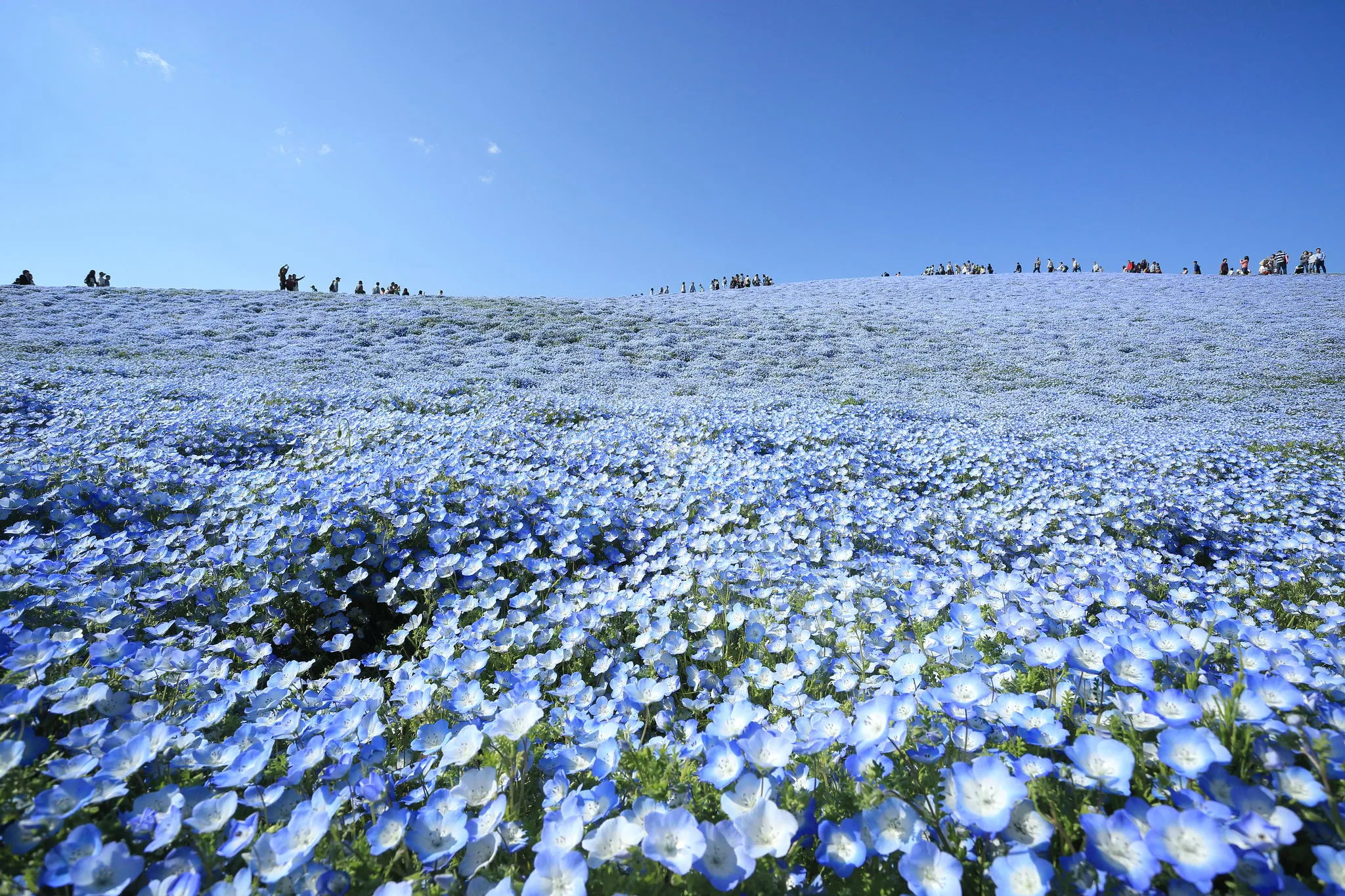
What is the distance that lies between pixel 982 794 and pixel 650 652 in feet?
6.03

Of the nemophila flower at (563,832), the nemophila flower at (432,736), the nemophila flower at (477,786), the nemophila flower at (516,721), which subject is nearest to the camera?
the nemophila flower at (563,832)

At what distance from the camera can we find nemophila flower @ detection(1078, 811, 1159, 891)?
128 centimetres

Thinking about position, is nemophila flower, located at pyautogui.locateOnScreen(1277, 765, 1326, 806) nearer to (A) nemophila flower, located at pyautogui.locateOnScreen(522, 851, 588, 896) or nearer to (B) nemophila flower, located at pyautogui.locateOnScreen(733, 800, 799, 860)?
(B) nemophila flower, located at pyautogui.locateOnScreen(733, 800, 799, 860)

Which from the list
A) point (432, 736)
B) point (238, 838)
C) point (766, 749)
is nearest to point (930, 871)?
point (766, 749)

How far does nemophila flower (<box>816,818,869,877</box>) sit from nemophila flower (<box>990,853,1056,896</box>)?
0.30 meters

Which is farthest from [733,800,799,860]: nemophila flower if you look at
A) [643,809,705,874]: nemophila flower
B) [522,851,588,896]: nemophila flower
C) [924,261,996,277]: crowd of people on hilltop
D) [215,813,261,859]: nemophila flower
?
[924,261,996,277]: crowd of people on hilltop

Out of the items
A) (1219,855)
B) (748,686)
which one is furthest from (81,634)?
(1219,855)

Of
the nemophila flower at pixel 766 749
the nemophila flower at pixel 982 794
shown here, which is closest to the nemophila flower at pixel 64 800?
the nemophila flower at pixel 766 749

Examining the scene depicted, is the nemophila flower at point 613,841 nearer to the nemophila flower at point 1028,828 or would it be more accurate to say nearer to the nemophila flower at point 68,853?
the nemophila flower at point 1028,828

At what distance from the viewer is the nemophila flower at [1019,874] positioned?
1.31m

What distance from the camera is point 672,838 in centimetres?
153

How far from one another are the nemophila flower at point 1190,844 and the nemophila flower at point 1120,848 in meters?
0.03

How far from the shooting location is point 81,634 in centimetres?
278

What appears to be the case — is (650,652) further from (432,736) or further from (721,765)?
(721,765)
